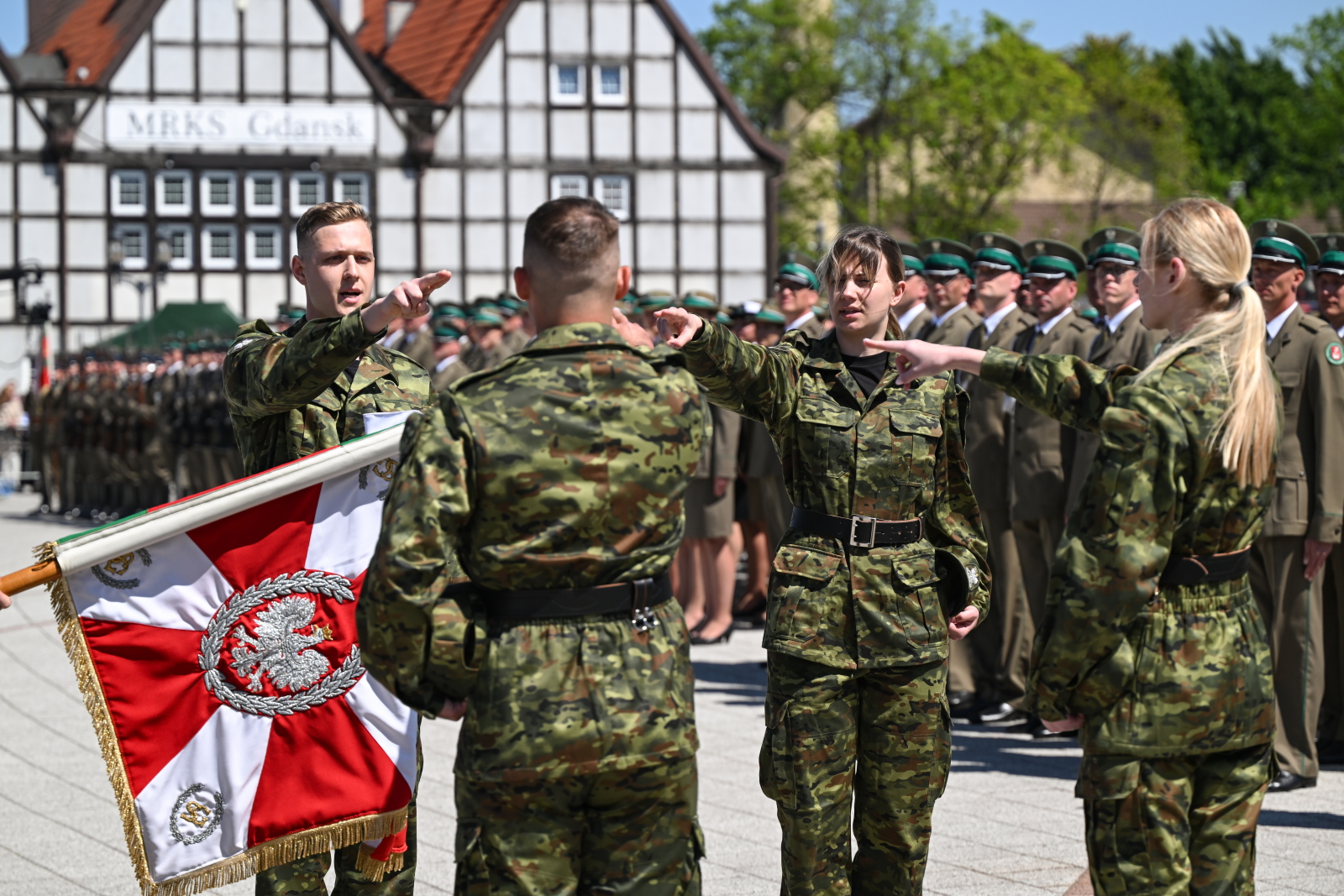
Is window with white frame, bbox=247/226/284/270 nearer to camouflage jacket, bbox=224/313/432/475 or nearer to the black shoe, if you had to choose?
the black shoe

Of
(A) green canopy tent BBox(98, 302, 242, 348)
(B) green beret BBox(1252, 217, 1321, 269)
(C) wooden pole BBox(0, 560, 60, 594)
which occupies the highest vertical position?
(B) green beret BBox(1252, 217, 1321, 269)

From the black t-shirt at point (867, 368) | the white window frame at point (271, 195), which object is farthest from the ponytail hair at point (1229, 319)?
the white window frame at point (271, 195)

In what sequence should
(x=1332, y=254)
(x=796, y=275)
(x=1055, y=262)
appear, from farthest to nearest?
(x=796, y=275) → (x=1055, y=262) → (x=1332, y=254)

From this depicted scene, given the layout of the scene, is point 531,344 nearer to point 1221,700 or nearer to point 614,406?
point 614,406

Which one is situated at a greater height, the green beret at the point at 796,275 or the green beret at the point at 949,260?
the green beret at the point at 949,260

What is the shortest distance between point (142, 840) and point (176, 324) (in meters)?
29.2

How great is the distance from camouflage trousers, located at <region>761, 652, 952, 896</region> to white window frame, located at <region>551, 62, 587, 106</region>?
106ft

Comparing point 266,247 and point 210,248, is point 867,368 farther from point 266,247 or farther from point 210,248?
point 210,248

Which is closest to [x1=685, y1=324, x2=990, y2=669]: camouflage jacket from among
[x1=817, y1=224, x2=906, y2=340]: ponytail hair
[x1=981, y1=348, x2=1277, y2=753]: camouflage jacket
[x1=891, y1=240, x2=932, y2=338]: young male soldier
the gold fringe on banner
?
[x1=817, y1=224, x2=906, y2=340]: ponytail hair

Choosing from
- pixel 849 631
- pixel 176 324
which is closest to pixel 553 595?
pixel 849 631

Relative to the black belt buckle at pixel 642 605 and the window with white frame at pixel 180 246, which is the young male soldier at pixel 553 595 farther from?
the window with white frame at pixel 180 246

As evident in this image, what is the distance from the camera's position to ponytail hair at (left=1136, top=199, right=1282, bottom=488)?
386 centimetres

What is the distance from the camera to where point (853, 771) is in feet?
15.7

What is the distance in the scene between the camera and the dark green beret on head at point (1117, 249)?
851 centimetres
